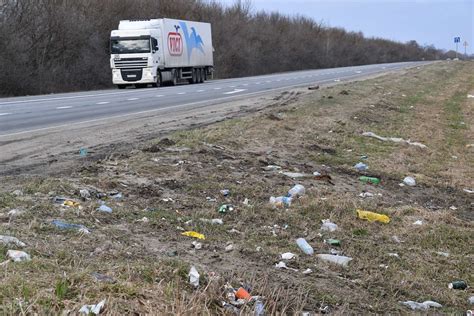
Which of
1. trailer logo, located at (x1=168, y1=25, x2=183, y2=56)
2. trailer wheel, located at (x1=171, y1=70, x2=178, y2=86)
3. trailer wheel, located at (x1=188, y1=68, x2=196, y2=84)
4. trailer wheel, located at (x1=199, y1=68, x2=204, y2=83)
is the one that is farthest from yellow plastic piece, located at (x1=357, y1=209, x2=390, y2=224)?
trailer wheel, located at (x1=199, y1=68, x2=204, y2=83)

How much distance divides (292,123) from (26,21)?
92.8 ft

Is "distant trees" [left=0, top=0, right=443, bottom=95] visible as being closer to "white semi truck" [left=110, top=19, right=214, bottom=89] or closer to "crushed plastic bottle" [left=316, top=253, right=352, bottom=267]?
"white semi truck" [left=110, top=19, right=214, bottom=89]

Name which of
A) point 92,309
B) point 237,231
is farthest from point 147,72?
point 92,309

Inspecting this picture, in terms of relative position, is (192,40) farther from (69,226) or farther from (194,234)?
(69,226)

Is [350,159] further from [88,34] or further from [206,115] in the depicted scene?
[88,34]

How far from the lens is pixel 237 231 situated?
593cm

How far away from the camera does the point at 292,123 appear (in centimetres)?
1370

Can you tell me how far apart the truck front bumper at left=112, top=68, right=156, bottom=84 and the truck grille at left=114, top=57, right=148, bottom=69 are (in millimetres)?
234

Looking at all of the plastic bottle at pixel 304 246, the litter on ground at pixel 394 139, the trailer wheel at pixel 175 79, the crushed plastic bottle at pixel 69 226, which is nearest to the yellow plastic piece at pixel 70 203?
the crushed plastic bottle at pixel 69 226

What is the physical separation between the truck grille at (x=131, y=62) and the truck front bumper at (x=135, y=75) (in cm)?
23

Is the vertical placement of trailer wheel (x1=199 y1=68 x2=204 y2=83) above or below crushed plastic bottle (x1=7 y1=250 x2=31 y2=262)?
above

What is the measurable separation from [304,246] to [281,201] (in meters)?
1.54

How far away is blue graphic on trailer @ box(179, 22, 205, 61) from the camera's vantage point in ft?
128

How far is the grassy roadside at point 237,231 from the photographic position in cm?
383
